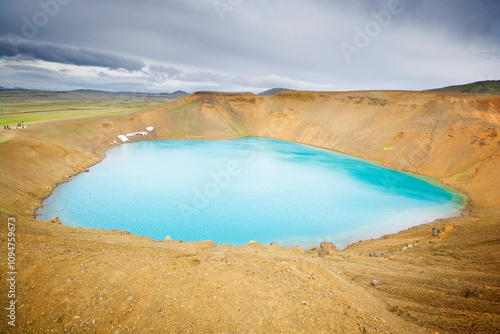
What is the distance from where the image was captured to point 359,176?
31453 millimetres

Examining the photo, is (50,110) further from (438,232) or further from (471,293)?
(471,293)

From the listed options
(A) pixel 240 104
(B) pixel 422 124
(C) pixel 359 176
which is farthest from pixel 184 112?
(B) pixel 422 124

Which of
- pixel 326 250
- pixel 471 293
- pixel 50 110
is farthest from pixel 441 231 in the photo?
pixel 50 110

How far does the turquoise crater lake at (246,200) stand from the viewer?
56.1 ft

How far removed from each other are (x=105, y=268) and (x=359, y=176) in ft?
103

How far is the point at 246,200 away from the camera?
21.7m

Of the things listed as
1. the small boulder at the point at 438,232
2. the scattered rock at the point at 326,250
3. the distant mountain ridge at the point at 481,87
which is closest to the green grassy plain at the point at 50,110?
the scattered rock at the point at 326,250

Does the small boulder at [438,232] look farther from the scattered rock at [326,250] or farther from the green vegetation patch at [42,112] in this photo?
the green vegetation patch at [42,112]

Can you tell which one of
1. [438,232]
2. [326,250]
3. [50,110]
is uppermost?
[438,232]

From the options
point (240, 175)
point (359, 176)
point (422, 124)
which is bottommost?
point (240, 175)

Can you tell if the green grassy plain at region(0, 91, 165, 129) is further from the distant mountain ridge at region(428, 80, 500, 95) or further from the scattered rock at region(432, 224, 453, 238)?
the distant mountain ridge at region(428, 80, 500, 95)

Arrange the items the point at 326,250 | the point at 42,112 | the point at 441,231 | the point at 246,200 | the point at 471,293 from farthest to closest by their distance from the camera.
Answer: the point at 42,112
the point at 246,200
the point at 441,231
the point at 326,250
the point at 471,293

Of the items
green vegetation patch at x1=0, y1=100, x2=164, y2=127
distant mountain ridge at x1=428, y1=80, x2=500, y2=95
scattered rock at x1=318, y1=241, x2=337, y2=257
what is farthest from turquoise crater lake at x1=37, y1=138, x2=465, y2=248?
distant mountain ridge at x1=428, y1=80, x2=500, y2=95

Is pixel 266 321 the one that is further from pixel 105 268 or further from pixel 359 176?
pixel 359 176
